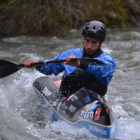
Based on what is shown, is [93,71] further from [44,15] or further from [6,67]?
[44,15]

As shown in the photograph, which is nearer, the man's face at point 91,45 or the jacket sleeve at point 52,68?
the man's face at point 91,45

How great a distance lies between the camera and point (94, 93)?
3967 mm

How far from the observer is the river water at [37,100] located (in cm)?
383

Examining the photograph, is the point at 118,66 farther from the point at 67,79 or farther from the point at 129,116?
the point at 67,79

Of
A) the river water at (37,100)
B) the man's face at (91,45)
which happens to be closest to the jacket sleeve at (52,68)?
the river water at (37,100)

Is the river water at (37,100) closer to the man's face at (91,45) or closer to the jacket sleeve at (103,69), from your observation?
the jacket sleeve at (103,69)

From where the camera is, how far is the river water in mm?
3834

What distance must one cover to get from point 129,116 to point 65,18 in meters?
6.48

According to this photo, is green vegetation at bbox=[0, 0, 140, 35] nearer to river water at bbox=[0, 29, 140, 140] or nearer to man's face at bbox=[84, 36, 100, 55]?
river water at bbox=[0, 29, 140, 140]

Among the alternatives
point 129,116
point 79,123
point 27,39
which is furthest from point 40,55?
point 79,123

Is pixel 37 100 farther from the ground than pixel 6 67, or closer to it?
closer to it

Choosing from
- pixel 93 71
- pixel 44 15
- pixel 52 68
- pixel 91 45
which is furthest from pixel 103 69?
pixel 44 15

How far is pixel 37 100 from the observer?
487 cm

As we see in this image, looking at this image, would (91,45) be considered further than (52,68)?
No
